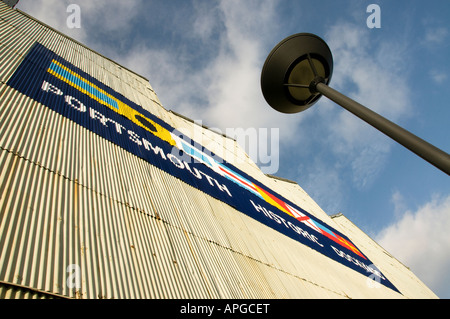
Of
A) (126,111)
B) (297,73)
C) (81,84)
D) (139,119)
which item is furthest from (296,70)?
(81,84)

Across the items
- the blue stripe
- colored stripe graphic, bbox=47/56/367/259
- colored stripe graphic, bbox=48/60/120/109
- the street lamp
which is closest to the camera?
the street lamp

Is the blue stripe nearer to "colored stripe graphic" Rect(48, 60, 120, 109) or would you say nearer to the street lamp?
"colored stripe graphic" Rect(48, 60, 120, 109)

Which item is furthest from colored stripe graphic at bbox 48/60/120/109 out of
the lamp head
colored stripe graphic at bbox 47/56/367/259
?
the lamp head

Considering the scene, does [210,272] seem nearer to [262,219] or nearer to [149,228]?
[149,228]

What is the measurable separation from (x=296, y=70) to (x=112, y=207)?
4.44 metres

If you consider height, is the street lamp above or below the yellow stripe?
below

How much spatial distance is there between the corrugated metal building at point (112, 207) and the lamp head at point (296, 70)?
3.64 m

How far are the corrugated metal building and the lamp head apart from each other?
3642 mm

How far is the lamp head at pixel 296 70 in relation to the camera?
4.91 metres

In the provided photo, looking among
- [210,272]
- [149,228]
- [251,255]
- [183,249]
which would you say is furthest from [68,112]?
[251,255]

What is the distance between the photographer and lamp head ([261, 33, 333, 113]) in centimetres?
491

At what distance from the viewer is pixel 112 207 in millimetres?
4695

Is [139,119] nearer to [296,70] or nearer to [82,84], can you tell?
[82,84]
